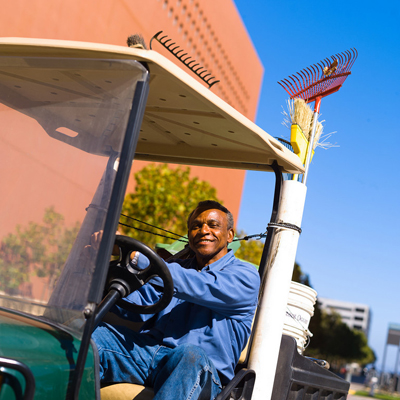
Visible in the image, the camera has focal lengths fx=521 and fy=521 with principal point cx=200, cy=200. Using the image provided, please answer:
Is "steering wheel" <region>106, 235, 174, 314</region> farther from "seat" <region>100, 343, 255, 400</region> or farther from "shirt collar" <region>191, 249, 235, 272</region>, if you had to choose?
"shirt collar" <region>191, 249, 235, 272</region>

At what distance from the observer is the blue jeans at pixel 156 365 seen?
6.86ft

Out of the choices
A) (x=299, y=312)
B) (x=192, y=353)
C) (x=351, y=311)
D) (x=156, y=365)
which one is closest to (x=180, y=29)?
(x=299, y=312)

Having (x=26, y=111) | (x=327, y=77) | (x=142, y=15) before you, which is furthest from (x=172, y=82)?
(x=142, y=15)

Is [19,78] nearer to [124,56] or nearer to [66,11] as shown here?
[124,56]

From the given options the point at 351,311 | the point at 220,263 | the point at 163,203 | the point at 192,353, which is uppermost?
the point at 351,311

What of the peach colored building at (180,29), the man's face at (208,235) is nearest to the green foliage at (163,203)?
the peach colored building at (180,29)

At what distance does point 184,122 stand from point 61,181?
1.01 m

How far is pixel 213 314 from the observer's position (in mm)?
2518

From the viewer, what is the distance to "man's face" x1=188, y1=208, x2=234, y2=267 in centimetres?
283

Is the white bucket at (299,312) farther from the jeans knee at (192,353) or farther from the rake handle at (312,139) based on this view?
the jeans knee at (192,353)

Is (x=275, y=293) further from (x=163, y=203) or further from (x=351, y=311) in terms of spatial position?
(x=351, y=311)

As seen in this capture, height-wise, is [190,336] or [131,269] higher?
[131,269]

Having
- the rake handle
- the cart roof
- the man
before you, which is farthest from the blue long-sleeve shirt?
the rake handle

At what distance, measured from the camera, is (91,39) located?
495 inches
